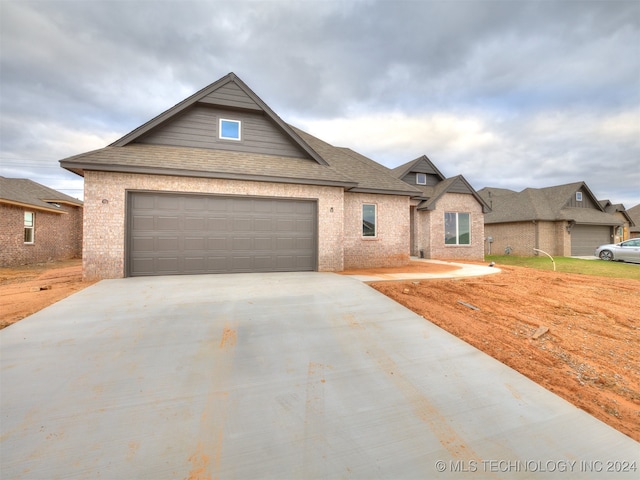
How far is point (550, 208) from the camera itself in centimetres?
2166

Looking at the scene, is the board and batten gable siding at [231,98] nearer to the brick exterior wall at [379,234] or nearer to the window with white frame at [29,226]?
the brick exterior wall at [379,234]

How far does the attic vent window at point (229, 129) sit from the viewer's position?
9555 mm

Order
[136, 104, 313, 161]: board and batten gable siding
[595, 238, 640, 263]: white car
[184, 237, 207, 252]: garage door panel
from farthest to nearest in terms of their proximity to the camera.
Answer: [595, 238, 640, 263]: white car, [136, 104, 313, 161]: board and batten gable siding, [184, 237, 207, 252]: garage door panel

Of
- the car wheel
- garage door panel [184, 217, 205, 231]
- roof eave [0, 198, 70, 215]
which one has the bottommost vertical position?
the car wheel

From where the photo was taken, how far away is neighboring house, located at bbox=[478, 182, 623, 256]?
20625 millimetres

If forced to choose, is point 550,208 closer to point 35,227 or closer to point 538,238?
point 538,238

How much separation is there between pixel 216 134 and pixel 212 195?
2.77 meters

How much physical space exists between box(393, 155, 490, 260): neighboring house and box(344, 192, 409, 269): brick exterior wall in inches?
168

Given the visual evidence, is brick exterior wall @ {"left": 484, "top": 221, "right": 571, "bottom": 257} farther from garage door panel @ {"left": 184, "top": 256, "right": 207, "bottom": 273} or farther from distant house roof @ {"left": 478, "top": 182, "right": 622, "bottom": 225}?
garage door panel @ {"left": 184, "top": 256, "right": 207, "bottom": 273}

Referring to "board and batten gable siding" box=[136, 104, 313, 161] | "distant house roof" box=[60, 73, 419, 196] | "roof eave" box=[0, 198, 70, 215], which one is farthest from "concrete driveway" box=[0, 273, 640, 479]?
"roof eave" box=[0, 198, 70, 215]

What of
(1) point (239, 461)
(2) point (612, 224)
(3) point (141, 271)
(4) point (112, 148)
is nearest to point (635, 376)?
(1) point (239, 461)

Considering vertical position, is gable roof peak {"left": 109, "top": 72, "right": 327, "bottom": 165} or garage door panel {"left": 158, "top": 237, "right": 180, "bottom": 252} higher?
gable roof peak {"left": 109, "top": 72, "right": 327, "bottom": 165}

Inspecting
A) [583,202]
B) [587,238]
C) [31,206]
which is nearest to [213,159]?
[31,206]

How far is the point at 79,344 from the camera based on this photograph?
344cm
